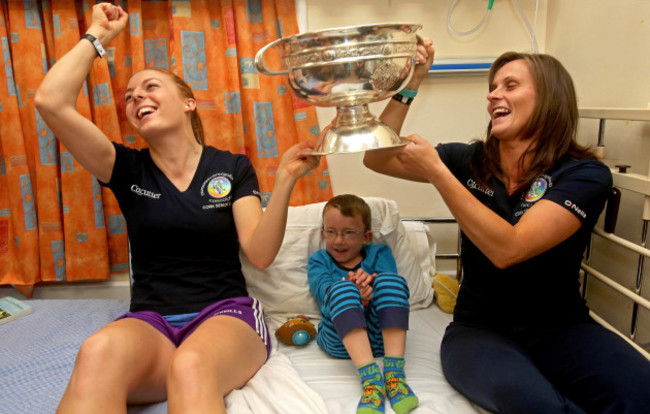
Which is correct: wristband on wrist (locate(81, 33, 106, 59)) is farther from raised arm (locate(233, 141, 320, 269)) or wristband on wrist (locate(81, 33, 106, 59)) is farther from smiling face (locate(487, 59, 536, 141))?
smiling face (locate(487, 59, 536, 141))

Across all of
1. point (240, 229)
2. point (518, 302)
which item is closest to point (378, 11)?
point (240, 229)

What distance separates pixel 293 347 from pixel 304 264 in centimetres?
31

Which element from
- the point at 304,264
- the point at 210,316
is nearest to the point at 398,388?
the point at 210,316

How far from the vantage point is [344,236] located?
1.67 m

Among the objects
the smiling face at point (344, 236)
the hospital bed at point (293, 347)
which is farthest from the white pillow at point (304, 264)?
the smiling face at point (344, 236)

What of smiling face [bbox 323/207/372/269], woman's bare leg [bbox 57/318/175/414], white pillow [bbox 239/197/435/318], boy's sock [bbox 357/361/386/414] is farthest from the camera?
white pillow [bbox 239/197/435/318]

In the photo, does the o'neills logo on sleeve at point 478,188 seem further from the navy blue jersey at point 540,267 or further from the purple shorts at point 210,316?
the purple shorts at point 210,316

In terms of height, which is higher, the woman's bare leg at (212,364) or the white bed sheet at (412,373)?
the woman's bare leg at (212,364)

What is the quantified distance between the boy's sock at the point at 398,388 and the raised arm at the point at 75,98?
0.96 metres

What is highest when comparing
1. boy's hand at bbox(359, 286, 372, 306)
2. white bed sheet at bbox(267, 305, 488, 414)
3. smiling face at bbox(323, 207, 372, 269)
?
smiling face at bbox(323, 207, 372, 269)

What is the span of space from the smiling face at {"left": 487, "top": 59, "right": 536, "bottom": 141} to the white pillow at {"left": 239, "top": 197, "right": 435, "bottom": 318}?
585 mm

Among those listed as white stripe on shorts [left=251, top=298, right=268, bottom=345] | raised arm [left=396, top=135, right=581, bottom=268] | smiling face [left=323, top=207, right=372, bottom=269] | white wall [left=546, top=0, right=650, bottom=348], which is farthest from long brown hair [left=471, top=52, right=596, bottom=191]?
white stripe on shorts [left=251, top=298, right=268, bottom=345]

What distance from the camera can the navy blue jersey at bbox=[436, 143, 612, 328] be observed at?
47.5 inches

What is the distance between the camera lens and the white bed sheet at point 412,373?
4.09 feet
